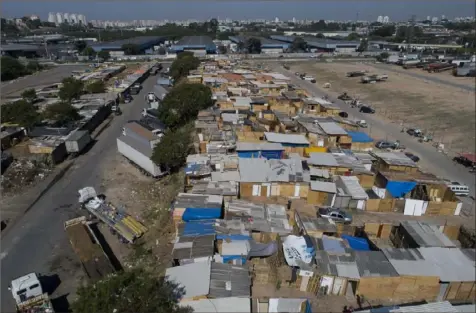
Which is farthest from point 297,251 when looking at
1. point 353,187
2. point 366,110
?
point 366,110

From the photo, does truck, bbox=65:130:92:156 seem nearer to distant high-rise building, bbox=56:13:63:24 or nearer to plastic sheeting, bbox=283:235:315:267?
plastic sheeting, bbox=283:235:315:267

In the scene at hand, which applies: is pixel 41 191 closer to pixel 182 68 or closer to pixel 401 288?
pixel 401 288

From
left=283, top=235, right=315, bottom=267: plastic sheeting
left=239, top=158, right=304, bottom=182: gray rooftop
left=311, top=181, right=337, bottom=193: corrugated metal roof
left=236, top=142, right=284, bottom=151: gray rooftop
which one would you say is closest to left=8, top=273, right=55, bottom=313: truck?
left=283, top=235, right=315, bottom=267: plastic sheeting

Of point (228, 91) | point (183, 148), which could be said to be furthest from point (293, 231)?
point (228, 91)

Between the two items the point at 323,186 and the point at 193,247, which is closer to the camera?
the point at 193,247

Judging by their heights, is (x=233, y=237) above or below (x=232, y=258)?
above

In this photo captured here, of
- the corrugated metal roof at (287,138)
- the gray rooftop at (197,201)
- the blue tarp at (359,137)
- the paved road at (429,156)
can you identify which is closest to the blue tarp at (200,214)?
the gray rooftop at (197,201)

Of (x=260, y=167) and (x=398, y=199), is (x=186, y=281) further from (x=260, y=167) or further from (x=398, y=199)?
(x=398, y=199)
